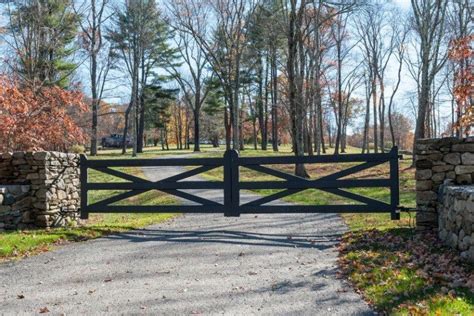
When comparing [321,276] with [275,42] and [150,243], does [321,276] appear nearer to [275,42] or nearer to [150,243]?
[150,243]

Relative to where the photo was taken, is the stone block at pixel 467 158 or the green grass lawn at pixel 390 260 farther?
the stone block at pixel 467 158

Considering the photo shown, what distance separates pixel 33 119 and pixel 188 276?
445 inches

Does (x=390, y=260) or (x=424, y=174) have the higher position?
(x=424, y=174)

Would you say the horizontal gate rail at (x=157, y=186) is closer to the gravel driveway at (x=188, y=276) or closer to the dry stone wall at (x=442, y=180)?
the gravel driveway at (x=188, y=276)

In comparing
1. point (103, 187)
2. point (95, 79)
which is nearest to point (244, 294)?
point (103, 187)

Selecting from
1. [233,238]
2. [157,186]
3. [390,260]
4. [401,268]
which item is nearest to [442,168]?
[390,260]

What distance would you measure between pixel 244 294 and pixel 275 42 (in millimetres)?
22179

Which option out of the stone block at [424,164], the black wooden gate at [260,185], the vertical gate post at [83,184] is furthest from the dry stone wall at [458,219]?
the vertical gate post at [83,184]

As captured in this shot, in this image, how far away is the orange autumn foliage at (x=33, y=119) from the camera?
13.0m

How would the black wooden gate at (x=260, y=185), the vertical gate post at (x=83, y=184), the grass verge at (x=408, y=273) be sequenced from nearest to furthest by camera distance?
the grass verge at (x=408, y=273), the black wooden gate at (x=260, y=185), the vertical gate post at (x=83, y=184)

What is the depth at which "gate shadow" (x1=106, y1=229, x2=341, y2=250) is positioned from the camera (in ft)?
Answer: 23.0

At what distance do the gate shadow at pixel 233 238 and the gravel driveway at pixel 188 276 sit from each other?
17 mm

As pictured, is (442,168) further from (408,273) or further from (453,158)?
(408,273)

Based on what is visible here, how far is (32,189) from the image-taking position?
8.20 metres
